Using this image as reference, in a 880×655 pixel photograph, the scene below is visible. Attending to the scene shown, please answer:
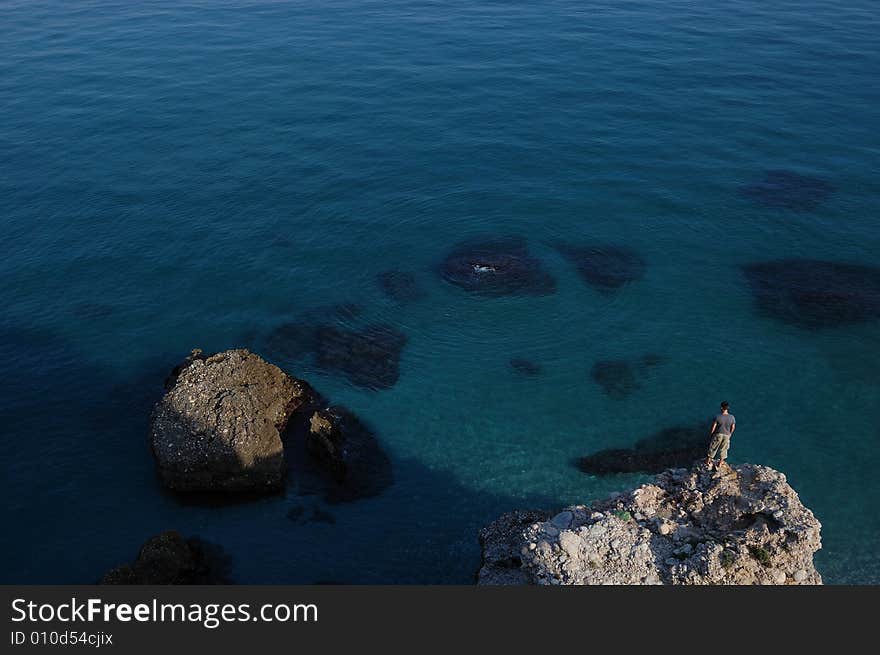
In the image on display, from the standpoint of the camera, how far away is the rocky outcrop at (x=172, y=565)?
35625 mm

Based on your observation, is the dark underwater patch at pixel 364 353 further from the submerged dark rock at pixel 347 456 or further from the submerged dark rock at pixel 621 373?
the submerged dark rock at pixel 621 373

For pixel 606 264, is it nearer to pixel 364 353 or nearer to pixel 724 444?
pixel 364 353

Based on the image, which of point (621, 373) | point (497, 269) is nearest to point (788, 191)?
point (497, 269)

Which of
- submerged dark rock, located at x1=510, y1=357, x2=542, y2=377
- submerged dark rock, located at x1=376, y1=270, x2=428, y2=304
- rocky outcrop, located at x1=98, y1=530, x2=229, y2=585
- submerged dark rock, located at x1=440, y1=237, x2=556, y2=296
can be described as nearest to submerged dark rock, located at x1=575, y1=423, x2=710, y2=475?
submerged dark rock, located at x1=510, y1=357, x2=542, y2=377

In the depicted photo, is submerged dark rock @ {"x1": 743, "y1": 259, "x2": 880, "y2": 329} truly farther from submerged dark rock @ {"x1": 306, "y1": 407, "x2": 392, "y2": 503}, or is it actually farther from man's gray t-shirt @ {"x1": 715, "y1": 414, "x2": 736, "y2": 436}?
submerged dark rock @ {"x1": 306, "y1": 407, "x2": 392, "y2": 503}

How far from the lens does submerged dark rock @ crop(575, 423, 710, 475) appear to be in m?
43.0

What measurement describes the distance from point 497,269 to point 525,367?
12.7 meters

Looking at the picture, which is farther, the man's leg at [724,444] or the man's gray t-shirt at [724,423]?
the man's leg at [724,444]

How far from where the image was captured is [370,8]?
121m

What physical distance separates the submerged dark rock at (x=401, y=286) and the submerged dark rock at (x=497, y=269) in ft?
9.35

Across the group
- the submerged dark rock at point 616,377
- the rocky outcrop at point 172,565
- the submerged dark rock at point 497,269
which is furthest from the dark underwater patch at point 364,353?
the rocky outcrop at point 172,565

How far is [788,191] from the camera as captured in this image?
227 feet

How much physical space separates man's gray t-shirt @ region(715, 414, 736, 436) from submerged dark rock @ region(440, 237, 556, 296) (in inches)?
992

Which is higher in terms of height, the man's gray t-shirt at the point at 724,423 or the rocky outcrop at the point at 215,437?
the man's gray t-shirt at the point at 724,423
